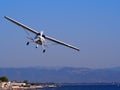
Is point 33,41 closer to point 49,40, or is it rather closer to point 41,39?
point 41,39

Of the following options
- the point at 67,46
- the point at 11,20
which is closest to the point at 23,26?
the point at 11,20

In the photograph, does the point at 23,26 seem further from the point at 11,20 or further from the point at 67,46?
the point at 67,46

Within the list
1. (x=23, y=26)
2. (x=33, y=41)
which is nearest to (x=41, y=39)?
(x=33, y=41)

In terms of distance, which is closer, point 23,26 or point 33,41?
point 33,41

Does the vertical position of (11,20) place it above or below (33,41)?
above

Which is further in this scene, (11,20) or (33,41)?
(11,20)

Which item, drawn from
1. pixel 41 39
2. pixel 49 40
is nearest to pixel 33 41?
pixel 41 39

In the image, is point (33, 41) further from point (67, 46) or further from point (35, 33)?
point (67, 46)
